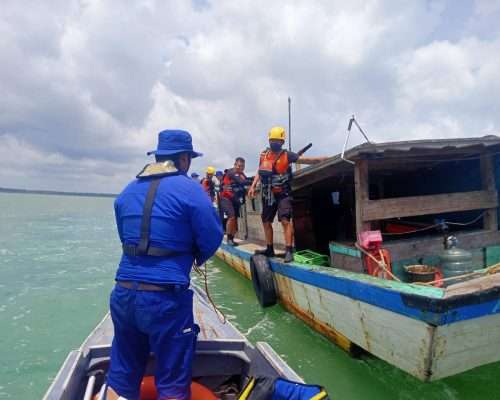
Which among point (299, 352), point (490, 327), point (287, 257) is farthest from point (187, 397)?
point (287, 257)

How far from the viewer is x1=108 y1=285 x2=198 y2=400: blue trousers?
2.57 metres

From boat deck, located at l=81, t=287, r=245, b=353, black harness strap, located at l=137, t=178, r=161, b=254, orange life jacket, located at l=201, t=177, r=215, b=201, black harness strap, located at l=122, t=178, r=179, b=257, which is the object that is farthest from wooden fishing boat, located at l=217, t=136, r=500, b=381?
orange life jacket, located at l=201, t=177, r=215, b=201

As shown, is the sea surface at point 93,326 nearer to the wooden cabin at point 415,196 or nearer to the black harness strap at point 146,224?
the wooden cabin at point 415,196

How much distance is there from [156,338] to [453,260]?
14.3 feet

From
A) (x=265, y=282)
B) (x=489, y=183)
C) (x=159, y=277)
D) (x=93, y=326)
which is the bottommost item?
(x=93, y=326)

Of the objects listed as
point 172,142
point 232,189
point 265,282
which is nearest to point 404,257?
point 265,282

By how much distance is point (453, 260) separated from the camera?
17.1 ft

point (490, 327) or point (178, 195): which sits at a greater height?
point (178, 195)

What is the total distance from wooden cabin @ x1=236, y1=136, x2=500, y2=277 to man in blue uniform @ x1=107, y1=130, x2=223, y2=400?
3.20m

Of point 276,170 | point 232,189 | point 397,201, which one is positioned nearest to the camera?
point 397,201

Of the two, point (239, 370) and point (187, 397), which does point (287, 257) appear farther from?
point (187, 397)

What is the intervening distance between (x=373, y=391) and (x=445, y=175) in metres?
4.60

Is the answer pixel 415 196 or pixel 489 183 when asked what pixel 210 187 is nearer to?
pixel 415 196

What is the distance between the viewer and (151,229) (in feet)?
8.62
